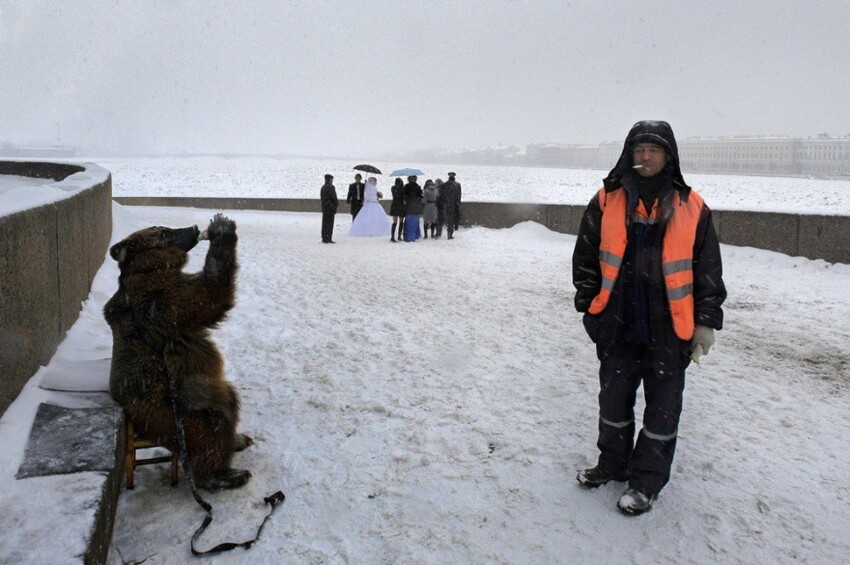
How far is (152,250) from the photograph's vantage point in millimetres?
3443

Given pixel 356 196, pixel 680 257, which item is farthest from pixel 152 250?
pixel 356 196

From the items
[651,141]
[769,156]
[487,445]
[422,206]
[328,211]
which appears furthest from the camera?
[769,156]

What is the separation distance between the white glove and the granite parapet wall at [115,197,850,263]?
32.5 feet

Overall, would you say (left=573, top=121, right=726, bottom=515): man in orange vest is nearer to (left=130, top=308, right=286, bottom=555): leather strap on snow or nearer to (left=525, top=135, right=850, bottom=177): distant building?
(left=130, top=308, right=286, bottom=555): leather strap on snow

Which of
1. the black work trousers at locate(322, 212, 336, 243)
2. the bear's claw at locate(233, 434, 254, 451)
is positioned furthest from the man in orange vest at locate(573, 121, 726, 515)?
the black work trousers at locate(322, 212, 336, 243)

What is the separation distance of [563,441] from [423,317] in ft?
12.0

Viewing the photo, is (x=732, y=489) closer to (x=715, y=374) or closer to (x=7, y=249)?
(x=715, y=374)

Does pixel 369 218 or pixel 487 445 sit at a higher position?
pixel 369 218

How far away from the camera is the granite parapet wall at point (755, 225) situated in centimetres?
1177

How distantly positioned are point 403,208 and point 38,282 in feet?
43.0

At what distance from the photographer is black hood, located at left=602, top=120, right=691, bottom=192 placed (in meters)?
3.38

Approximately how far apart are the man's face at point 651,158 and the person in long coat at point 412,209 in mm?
13161

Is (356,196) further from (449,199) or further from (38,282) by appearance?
(38,282)

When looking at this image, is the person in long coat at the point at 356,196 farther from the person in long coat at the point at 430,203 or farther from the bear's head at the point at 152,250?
the bear's head at the point at 152,250
